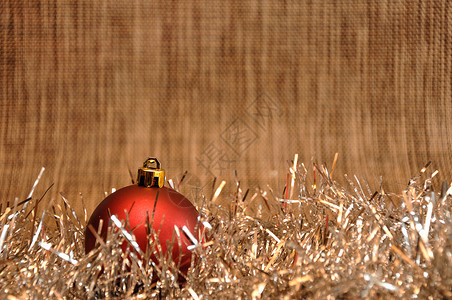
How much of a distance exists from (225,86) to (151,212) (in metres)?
0.36

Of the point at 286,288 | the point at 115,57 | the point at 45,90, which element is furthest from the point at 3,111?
the point at 286,288

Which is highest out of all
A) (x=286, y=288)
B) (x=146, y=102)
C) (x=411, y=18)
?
(x=411, y=18)

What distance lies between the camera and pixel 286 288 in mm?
315

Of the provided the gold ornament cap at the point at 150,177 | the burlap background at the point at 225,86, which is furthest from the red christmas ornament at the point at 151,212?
the burlap background at the point at 225,86

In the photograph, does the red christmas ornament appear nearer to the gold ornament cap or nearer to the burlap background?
the gold ornament cap

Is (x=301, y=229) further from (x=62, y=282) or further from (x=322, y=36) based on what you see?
(x=322, y=36)

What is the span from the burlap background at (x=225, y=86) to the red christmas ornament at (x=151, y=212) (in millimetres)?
301

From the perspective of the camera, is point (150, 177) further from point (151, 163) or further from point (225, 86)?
point (225, 86)

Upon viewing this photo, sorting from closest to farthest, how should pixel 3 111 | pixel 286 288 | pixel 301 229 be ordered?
pixel 286 288, pixel 301 229, pixel 3 111

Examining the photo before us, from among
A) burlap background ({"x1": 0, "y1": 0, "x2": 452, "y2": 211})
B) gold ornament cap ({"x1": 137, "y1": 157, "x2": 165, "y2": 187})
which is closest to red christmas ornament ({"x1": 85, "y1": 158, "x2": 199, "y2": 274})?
gold ornament cap ({"x1": 137, "y1": 157, "x2": 165, "y2": 187})

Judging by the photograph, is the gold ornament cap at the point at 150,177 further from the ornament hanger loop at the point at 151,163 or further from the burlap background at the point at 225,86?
the burlap background at the point at 225,86

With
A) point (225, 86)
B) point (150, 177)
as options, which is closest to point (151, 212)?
point (150, 177)

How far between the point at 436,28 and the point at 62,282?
22.4 inches

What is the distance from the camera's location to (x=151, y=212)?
346mm
